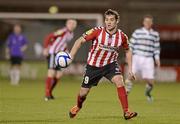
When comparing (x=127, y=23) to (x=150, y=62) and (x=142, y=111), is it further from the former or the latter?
(x=142, y=111)

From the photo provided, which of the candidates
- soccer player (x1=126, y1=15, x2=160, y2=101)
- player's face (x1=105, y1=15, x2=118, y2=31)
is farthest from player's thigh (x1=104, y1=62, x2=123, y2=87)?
soccer player (x1=126, y1=15, x2=160, y2=101)

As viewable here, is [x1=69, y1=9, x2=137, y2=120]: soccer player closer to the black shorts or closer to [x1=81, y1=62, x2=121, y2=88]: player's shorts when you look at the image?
[x1=81, y1=62, x2=121, y2=88]: player's shorts

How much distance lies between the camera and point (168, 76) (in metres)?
29.7

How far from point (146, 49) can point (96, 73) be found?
5.42 meters

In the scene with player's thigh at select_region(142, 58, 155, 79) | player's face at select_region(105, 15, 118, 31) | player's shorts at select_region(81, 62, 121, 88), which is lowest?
player's thigh at select_region(142, 58, 155, 79)

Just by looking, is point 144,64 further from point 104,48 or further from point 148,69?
point 104,48

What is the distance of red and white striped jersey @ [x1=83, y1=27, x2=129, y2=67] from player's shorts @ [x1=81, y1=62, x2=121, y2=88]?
3.0 inches

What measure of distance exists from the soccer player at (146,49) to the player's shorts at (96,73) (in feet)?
16.4

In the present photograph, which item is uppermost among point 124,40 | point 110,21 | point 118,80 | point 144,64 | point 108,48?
point 110,21

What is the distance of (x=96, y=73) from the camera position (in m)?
13.1

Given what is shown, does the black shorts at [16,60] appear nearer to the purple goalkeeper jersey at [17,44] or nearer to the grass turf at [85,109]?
the purple goalkeeper jersey at [17,44]

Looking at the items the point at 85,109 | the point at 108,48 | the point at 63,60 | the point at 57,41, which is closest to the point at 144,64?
the point at 57,41

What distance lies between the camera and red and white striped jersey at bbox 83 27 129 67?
13.0m

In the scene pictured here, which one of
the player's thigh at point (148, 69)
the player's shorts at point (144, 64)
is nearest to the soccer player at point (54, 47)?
the player's shorts at point (144, 64)
